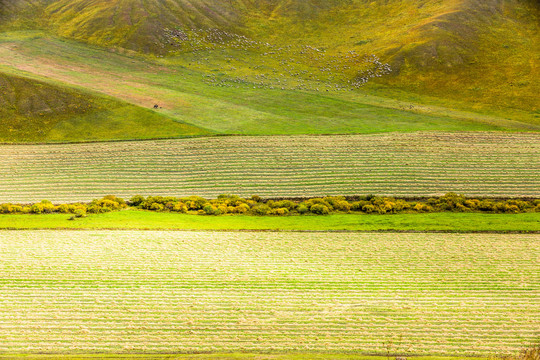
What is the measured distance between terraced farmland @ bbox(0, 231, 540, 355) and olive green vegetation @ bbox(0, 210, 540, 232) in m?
1.77

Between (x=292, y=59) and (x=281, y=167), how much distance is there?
62059 millimetres

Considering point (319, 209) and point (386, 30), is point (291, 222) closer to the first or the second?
point (319, 209)

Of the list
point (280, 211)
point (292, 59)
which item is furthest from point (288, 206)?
point (292, 59)

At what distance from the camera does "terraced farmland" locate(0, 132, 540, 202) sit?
191ft

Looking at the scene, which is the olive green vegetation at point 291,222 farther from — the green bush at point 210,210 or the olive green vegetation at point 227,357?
the olive green vegetation at point 227,357

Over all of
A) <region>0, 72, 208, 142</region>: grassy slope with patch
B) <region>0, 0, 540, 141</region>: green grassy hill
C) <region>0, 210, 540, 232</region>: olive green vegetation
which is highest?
<region>0, 0, 540, 141</region>: green grassy hill

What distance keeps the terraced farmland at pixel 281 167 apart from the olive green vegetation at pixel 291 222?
6.79 m

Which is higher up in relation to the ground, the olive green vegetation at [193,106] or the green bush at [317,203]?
the olive green vegetation at [193,106]

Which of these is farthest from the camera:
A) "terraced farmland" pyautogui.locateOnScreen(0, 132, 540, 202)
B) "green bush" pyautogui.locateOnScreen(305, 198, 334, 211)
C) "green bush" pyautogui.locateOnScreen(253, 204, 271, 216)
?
"terraced farmland" pyautogui.locateOnScreen(0, 132, 540, 202)

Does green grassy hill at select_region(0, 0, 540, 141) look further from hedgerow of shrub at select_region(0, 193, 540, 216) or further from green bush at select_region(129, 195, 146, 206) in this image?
hedgerow of shrub at select_region(0, 193, 540, 216)

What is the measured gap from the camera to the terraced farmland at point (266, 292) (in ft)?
98.2

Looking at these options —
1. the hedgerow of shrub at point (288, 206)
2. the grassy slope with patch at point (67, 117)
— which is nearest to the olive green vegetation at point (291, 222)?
the hedgerow of shrub at point (288, 206)

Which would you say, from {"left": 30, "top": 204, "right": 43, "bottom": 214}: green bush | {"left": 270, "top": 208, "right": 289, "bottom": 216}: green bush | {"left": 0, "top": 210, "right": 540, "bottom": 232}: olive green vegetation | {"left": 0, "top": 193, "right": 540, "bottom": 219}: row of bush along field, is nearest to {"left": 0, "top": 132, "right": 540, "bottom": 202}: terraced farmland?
{"left": 0, "top": 193, "right": 540, "bottom": 219}: row of bush along field

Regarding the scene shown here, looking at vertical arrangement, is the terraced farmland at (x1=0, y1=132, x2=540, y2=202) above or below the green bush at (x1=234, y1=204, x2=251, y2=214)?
above
